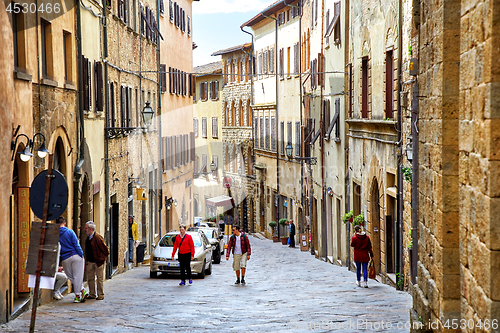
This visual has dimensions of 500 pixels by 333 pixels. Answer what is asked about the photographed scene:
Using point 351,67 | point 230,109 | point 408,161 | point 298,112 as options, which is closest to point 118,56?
point 351,67

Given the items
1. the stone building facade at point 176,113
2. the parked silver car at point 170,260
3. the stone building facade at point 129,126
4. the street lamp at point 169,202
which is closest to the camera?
the parked silver car at point 170,260

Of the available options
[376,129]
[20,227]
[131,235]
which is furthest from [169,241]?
[20,227]

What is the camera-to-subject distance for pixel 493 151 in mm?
5168

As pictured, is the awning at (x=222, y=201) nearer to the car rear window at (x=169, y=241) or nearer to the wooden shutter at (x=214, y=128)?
the wooden shutter at (x=214, y=128)

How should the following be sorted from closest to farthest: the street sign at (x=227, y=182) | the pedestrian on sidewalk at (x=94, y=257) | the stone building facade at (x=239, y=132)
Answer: the pedestrian on sidewalk at (x=94, y=257) < the stone building facade at (x=239, y=132) < the street sign at (x=227, y=182)

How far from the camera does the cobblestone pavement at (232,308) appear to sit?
10.5m

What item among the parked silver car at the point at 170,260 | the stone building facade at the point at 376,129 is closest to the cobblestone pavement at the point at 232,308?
the parked silver car at the point at 170,260

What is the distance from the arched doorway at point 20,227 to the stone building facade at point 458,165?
256 inches

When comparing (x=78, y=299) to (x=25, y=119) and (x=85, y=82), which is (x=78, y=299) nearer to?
(x=25, y=119)

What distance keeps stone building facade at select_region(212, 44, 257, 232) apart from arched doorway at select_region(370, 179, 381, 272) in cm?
3223

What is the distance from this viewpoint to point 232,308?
1288 centimetres

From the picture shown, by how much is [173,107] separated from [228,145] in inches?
739

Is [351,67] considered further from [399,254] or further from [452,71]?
[452,71]

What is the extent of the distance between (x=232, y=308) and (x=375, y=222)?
8.02 m
